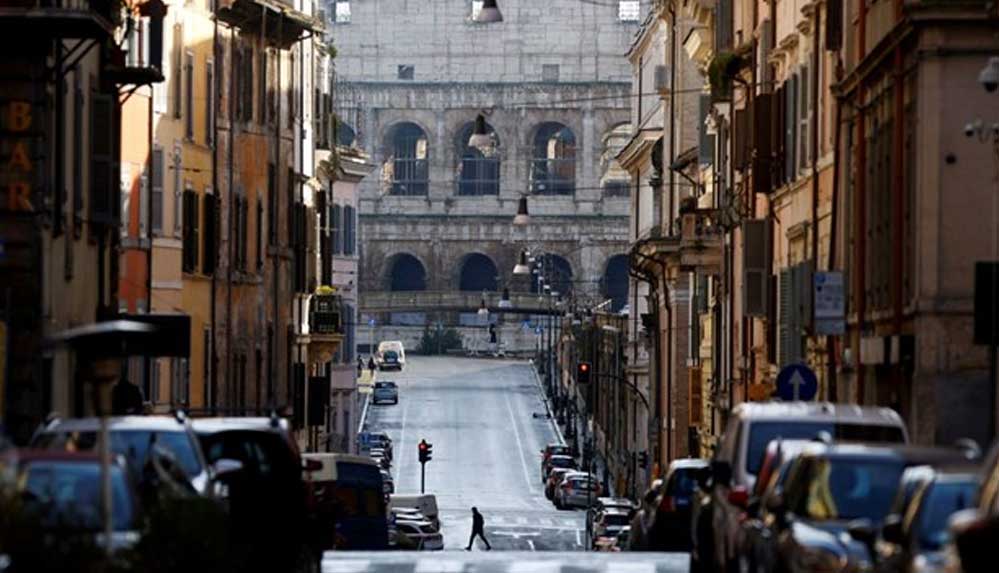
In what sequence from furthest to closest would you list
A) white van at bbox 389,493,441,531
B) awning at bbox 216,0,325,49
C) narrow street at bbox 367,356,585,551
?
narrow street at bbox 367,356,585,551 → white van at bbox 389,493,441,531 → awning at bbox 216,0,325,49

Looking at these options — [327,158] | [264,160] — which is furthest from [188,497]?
[327,158]

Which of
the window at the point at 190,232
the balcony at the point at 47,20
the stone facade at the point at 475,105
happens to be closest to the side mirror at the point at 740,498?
the balcony at the point at 47,20

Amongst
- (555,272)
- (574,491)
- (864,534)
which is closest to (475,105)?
(555,272)

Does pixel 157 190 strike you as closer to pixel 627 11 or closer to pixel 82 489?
pixel 82 489

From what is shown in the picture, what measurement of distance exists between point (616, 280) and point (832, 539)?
15383 centimetres

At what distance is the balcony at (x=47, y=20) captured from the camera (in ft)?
117

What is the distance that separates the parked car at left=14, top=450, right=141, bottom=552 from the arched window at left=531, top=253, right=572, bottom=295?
145881 mm

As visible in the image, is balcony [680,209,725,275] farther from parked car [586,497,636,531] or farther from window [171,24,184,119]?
window [171,24,184,119]

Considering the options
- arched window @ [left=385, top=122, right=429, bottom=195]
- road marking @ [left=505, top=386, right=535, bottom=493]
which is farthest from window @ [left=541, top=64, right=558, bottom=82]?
road marking @ [left=505, top=386, right=535, bottom=493]

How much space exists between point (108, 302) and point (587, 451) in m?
56.1

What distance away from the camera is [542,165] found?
181250 millimetres

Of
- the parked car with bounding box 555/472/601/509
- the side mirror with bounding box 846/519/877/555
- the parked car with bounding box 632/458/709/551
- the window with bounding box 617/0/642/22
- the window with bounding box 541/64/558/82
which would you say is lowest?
the parked car with bounding box 555/472/601/509

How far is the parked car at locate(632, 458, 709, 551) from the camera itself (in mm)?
37906

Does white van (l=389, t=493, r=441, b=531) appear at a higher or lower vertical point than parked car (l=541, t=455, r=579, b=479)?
higher
